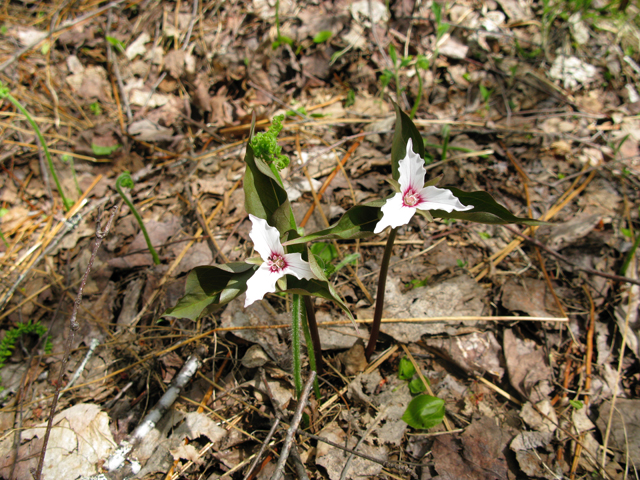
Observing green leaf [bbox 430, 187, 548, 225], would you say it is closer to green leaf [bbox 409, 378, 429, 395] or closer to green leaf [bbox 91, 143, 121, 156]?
green leaf [bbox 409, 378, 429, 395]

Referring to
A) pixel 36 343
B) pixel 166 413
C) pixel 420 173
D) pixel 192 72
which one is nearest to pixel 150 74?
pixel 192 72

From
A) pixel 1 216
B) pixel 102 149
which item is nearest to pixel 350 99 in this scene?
pixel 102 149

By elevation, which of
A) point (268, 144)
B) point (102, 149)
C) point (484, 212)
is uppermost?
point (268, 144)

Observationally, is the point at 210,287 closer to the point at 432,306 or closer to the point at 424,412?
the point at 424,412

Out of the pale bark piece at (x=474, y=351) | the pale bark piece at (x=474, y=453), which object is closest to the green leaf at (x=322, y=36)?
the pale bark piece at (x=474, y=351)

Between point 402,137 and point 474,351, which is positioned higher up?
point 402,137

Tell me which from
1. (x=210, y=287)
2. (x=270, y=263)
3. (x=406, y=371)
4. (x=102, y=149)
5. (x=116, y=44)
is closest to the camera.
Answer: (x=270, y=263)

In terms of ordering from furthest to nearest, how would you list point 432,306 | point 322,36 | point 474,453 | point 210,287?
point 322,36 < point 432,306 < point 474,453 < point 210,287

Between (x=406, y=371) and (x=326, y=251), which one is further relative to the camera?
(x=326, y=251)
